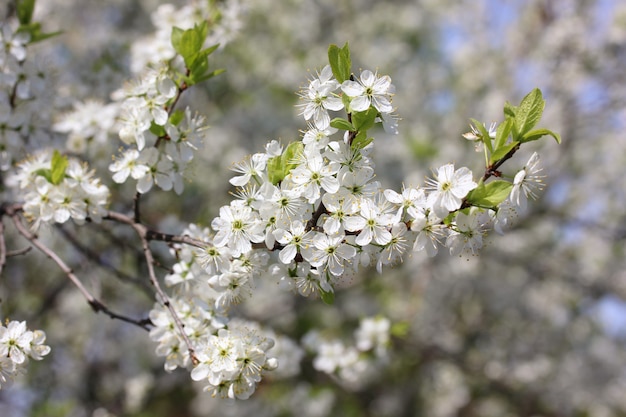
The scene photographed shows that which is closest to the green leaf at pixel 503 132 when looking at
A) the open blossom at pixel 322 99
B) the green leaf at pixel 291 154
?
the open blossom at pixel 322 99

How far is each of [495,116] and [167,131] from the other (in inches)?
206

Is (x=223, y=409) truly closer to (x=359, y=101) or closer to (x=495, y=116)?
(x=495, y=116)

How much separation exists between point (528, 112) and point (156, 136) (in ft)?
4.25

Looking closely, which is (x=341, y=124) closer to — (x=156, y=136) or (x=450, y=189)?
(x=450, y=189)

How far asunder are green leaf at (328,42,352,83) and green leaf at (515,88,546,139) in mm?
510

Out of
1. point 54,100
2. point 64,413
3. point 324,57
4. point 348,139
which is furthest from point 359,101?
point 324,57

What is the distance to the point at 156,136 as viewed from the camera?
81.7 inches

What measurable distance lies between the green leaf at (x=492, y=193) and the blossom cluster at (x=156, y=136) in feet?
3.42

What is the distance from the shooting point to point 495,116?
21.1 feet

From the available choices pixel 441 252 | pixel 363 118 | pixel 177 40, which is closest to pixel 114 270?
pixel 177 40

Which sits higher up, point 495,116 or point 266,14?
point 495,116

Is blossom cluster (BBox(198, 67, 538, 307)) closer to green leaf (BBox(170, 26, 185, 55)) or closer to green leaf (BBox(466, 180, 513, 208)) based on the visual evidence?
→ green leaf (BBox(466, 180, 513, 208))

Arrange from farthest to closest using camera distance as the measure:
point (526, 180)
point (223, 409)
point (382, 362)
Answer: point (223, 409) → point (382, 362) → point (526, 180)

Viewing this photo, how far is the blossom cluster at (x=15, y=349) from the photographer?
5.61 feet
